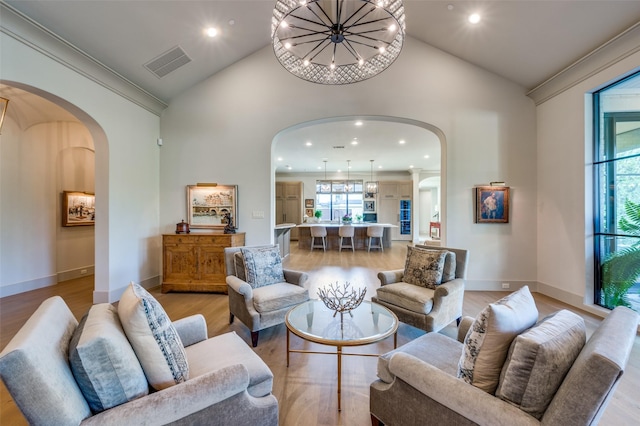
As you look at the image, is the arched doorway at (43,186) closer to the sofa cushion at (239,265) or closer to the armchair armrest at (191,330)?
the sofa cushion at (239,265)

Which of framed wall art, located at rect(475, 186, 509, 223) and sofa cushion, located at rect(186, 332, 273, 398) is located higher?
framed wall art, located at rect(475, 186, 509, 223)

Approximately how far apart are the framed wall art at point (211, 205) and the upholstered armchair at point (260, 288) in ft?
5.21

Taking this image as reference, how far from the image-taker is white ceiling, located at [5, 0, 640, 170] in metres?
2.89

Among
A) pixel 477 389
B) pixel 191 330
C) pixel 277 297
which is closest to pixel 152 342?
pixel 191 330

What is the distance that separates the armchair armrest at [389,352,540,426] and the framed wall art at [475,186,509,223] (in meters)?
3.81

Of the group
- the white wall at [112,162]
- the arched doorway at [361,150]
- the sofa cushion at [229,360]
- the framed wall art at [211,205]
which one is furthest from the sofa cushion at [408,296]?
the white wall at [112,162]

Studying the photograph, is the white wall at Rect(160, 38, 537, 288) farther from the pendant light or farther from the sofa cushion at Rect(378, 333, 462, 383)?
the pendant light

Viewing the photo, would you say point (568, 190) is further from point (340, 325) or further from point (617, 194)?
point (340, 325)

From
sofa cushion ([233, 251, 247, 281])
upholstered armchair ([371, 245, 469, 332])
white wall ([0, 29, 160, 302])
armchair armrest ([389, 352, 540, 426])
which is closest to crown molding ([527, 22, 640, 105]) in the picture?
upholstered armchair ([371, 245, 469, 332])

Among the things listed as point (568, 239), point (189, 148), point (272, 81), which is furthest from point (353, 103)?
point (568, 239)

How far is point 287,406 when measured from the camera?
71.7 inches

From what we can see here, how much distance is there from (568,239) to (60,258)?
8.43 metres

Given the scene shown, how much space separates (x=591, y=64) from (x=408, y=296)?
3.71 meters

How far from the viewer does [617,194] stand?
10.6 feet
